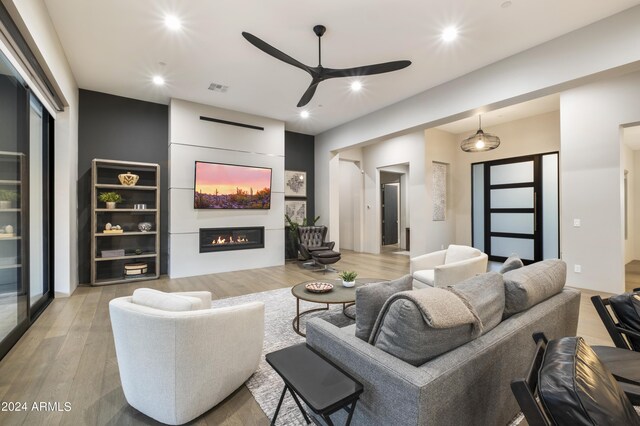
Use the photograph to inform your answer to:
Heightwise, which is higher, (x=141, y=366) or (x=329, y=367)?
(x=329, y=367)

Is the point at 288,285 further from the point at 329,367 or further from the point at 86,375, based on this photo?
the point at 329,367

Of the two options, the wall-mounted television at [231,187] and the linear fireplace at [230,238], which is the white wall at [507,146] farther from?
the linear fireplace at [230,238]

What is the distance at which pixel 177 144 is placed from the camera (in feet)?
17.9

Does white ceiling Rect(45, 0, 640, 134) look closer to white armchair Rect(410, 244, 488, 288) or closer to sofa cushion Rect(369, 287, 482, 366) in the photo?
white armchair Rect(410, 244, 488, 288)

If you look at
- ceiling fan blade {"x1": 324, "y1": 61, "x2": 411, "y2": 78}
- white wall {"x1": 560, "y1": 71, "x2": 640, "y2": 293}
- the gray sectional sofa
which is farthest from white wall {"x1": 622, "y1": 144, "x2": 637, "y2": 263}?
the gray sectional sofa

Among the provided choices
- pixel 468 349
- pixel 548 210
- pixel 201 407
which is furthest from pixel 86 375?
pixel 548 210

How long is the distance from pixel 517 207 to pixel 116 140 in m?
8.45

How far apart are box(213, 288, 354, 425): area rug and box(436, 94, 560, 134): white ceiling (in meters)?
5.45

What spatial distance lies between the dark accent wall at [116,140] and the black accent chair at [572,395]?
5.98 metres

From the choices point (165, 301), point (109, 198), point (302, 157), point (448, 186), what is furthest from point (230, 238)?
point (448, 186)

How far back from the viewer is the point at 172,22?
323 cm

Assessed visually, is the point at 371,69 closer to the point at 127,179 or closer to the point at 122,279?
the point at 127,179

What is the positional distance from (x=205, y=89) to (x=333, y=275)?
13.4 feet

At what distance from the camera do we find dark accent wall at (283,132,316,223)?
7594 mm
